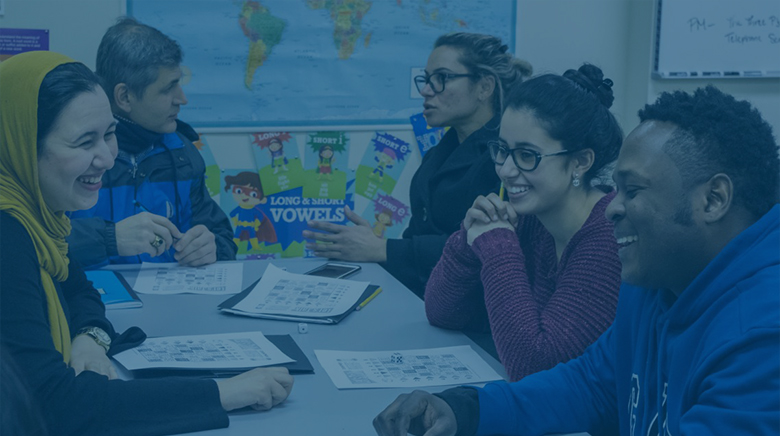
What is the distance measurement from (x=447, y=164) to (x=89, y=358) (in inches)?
57.7

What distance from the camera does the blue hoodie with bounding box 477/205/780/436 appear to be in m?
0.87

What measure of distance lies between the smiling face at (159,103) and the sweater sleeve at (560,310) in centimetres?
138

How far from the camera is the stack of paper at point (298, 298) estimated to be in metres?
1.85

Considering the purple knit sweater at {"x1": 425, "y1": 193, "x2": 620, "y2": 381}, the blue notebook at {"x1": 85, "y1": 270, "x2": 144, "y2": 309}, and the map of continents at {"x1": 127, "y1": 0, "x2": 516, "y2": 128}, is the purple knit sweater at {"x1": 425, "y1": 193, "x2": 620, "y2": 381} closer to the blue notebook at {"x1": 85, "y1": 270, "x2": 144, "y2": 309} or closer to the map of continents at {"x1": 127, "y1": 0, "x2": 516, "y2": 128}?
the blue notebook at {"x1": 85, "y1": 270, "x2": 144, "y2": 309}

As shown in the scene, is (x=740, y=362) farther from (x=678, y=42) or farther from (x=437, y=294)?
(x=678, y=42)

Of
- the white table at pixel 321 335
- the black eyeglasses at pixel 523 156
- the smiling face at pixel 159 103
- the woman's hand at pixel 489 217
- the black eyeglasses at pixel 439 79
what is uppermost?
the black eyeglasses at pixel 439 79

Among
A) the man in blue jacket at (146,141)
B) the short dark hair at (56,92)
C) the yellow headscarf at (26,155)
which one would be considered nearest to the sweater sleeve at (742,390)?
the yellow headscarf at (26,155)

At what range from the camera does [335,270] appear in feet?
7.58

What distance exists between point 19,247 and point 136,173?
4.27 feet

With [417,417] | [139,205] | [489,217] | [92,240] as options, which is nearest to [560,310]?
[489,217]

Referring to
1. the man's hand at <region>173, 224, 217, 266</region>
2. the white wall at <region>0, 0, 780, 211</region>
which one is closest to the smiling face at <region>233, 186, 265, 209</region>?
the white wall at <region>0, 0, 780, 211</region>

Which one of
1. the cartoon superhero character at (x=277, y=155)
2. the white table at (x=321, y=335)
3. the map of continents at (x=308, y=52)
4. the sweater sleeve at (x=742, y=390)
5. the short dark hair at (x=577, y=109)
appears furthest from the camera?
the cartoon superhero character at (x=277, y=155)

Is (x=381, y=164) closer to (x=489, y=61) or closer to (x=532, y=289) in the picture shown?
(x=489, y=61)

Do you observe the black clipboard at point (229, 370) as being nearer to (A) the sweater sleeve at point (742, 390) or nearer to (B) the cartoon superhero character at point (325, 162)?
(A) the sweater sleeve at point (742, 390)
